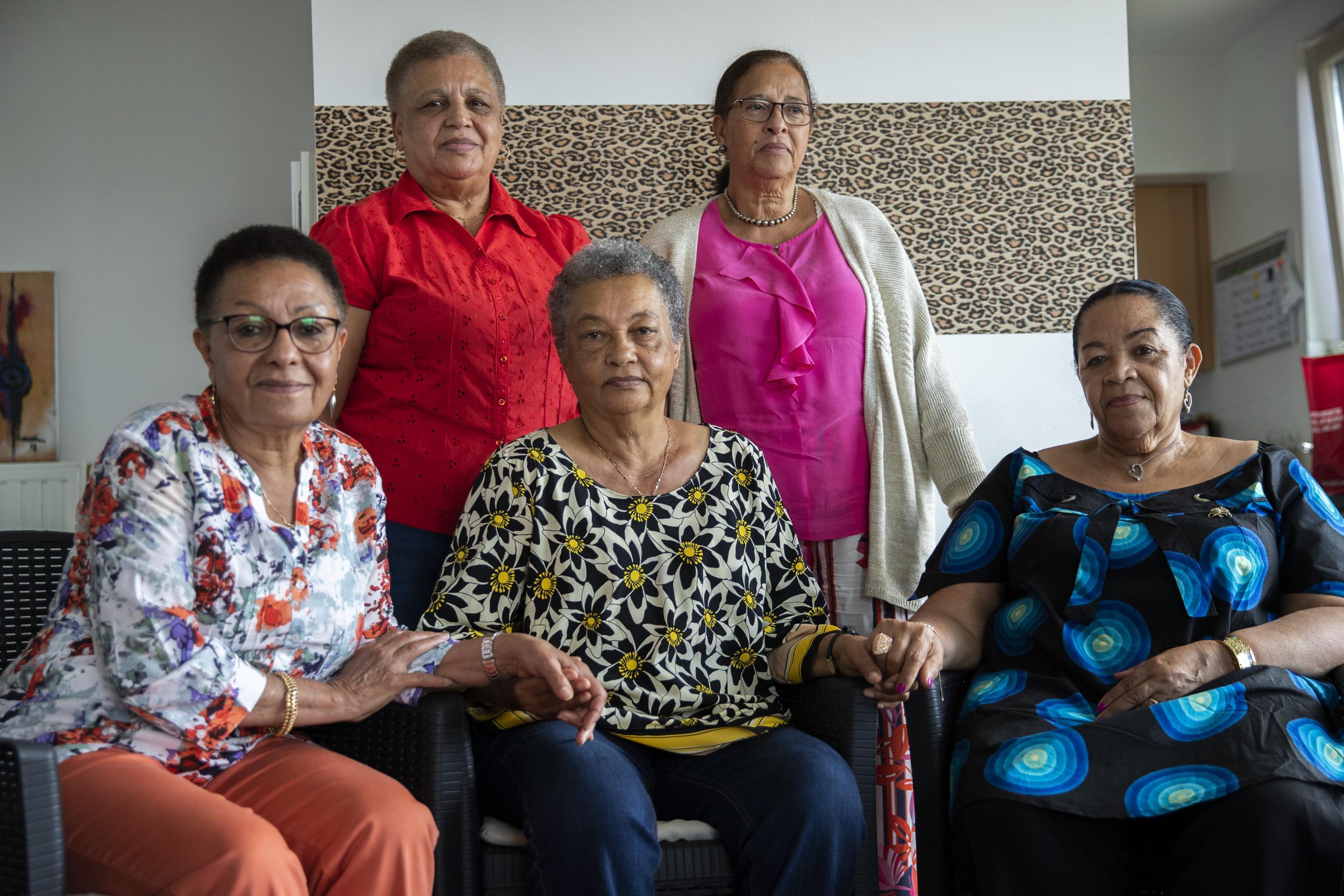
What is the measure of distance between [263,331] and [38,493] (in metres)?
4.96

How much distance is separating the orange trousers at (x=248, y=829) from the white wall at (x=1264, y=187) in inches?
241

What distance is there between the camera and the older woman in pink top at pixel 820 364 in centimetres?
255

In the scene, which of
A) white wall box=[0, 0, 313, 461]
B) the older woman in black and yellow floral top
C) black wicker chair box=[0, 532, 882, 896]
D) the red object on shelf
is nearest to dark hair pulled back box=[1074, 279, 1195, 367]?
the older woman in black and yellow floral top

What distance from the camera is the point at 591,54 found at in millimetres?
3381

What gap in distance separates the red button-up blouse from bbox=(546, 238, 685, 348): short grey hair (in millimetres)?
209

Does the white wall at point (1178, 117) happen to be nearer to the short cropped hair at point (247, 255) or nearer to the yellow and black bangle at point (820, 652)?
the yellow and black bangle at point (820, 652)

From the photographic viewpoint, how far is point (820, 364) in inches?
102

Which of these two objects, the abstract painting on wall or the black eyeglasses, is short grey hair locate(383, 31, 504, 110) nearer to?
the black eyeglasses

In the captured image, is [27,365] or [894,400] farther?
[27,365]

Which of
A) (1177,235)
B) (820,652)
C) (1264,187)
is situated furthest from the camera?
(1177,235)

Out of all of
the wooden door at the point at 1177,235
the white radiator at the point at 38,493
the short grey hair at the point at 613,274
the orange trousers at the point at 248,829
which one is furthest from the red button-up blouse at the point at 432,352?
the wooden door at the point at 1177,235

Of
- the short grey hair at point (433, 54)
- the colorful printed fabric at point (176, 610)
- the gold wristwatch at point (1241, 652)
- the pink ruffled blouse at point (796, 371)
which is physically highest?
the short grey hair at point (433, 54)

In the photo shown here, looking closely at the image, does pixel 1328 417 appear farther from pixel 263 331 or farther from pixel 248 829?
pixel 248 829

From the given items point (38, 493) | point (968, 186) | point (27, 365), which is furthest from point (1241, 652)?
point (27, 365)
